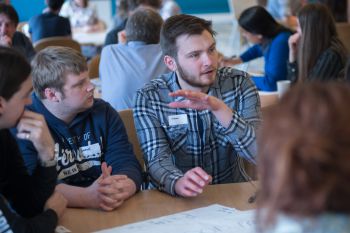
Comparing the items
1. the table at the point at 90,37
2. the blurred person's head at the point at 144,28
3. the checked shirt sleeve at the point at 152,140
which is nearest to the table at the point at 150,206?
the checked shirt sleeve at the point at 152,140

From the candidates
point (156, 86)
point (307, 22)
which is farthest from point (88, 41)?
point (156, 86)

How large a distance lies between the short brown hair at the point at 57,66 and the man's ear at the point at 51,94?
14 mm

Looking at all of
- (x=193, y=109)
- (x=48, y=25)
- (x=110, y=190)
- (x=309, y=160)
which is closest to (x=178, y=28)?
(x=193, y=109)

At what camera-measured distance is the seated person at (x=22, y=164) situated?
160 centimetres

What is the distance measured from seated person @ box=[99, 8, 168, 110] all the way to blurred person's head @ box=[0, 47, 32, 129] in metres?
1.87

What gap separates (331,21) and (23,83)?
2737 millimetres

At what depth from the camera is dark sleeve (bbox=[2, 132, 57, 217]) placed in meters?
1.78

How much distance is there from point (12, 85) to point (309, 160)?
0.99 metres

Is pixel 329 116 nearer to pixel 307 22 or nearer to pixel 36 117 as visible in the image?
pixel 36 117

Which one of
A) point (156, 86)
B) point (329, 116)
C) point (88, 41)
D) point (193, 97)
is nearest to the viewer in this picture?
point (329, 116)

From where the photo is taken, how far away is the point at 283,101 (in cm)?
94

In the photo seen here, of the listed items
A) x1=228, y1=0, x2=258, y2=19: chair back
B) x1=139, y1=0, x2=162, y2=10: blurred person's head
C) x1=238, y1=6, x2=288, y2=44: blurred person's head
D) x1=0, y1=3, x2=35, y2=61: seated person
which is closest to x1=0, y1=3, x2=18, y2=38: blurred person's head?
x1=0, y1=3, x2=35, y2=61: seated person

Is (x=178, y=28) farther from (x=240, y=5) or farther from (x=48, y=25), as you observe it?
(x=240, y=5)

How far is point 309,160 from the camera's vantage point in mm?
884
